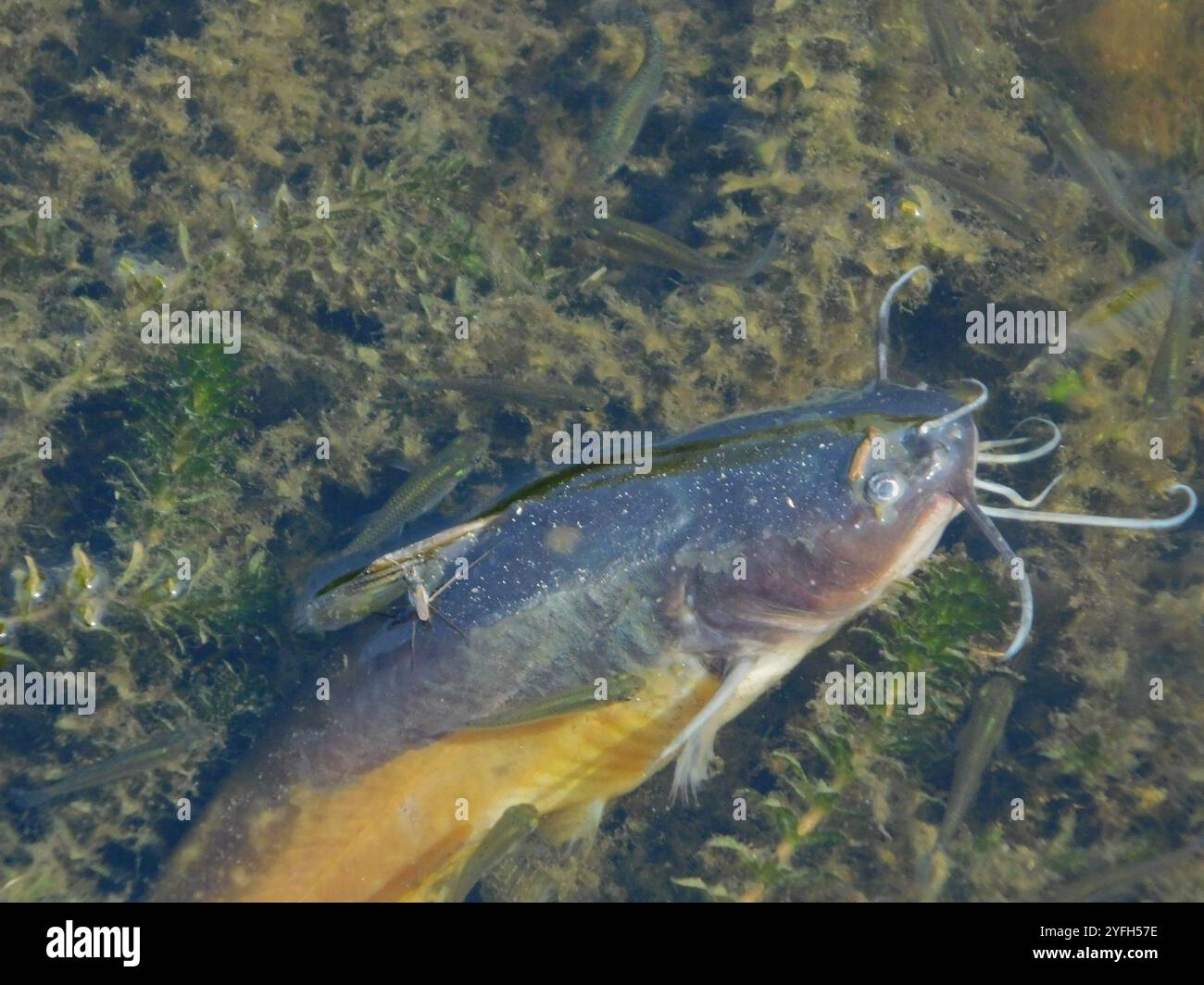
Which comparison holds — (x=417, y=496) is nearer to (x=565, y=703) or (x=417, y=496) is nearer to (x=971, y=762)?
(x=565, y=703)

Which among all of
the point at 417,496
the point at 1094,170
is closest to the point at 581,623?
the point at 417,496

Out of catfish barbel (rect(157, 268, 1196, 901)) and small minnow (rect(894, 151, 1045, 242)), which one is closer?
catfish barbel (rect(157, 268, 1196, 901))

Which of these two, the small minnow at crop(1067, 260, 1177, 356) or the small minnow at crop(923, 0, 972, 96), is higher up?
the small minnow at crop(923, 0, 972, 96)

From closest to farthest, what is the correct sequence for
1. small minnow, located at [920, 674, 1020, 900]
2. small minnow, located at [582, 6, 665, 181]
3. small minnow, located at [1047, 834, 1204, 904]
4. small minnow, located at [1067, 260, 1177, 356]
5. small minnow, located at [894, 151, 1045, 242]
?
small minnow, located at [1047, 834, 1204, 904], small minnow, located at [920, 674, 1020, 900], small minnow, located at [1067, 260, 1177, 356], small minnow, located at [894, 151, 1045, 242], small minnow, located at [582, 6, 665, 181]

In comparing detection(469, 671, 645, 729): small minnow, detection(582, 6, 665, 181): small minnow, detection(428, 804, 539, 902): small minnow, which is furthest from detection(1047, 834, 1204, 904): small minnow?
detection(582, 6, 665, 181): small minnow

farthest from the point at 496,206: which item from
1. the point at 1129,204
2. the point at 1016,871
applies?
the point at 1016,871

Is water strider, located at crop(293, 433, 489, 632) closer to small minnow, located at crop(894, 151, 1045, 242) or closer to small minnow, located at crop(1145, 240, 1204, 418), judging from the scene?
small minnow, located at crop(894, 151, 1045, 242)
